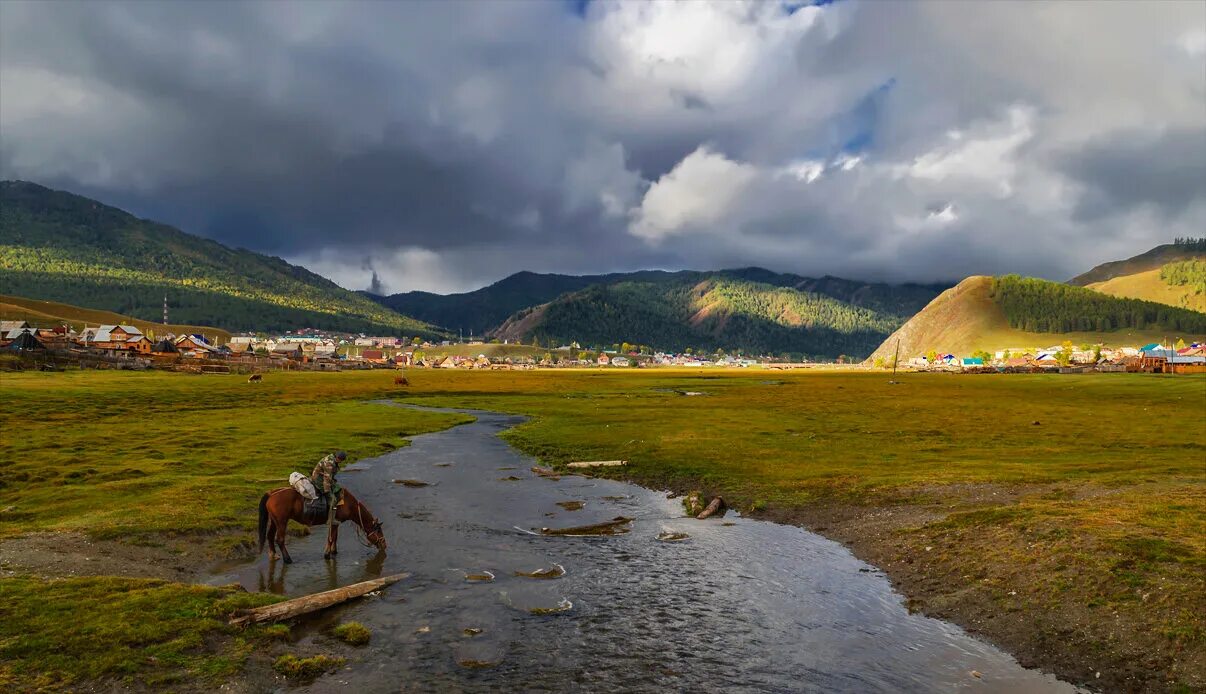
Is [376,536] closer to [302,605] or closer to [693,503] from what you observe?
[302,605]

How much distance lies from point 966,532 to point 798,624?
10393 millimetres

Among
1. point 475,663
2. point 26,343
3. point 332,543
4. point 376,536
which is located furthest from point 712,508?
point 26,343

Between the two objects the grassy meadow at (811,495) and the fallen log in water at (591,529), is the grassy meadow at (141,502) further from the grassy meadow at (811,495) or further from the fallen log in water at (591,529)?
the fallen log in water at (591,529)

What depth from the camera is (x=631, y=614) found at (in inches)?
697

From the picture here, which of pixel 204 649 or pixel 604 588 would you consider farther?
pixel 604 588

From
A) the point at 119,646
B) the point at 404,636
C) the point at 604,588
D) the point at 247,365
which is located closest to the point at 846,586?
the point at 604,588

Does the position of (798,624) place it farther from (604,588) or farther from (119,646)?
(119,646)

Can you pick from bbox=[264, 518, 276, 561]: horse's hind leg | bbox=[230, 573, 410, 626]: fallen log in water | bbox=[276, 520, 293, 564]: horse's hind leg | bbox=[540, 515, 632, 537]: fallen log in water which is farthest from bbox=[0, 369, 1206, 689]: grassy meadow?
bbox=[540, 515, 632, 537]: fallen log in water

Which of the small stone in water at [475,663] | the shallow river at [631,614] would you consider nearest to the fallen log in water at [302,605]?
the shallow river at [631,614]

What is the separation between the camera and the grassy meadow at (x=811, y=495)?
48.6 feet

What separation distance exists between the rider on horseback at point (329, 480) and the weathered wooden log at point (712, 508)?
53.0 ft

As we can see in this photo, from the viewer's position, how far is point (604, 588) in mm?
19719

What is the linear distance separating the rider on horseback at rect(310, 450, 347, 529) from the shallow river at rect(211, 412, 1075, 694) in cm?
200

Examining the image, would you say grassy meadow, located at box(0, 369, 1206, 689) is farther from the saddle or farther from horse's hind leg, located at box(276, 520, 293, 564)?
the saddle
